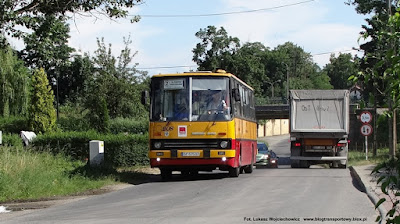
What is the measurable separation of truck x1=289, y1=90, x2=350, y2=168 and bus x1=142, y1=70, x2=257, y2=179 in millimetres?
10293

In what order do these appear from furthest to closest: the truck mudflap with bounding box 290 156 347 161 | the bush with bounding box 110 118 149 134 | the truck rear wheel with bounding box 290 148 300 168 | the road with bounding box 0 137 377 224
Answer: the bush with bounding box 110 118 149 134, the truck rear wheel with bounding box 290 148 300 168, the truck mudflap with bounding box 290 156 347 161, the road with bounding box 0 137 377 224

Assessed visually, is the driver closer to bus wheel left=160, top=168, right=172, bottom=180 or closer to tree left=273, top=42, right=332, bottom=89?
bus wheel left=160, top=168, right=172, bottom=180

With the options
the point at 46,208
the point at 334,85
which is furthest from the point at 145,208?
the point at 334,85

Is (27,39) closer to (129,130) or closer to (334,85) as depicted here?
(129,130)

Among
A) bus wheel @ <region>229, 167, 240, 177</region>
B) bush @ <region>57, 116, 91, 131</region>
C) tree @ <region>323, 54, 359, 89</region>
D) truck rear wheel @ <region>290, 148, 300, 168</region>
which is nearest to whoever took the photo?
bus wheel @ <region>229, 167, 240, 177</region>

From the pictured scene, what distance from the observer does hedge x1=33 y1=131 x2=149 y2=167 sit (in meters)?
26.1

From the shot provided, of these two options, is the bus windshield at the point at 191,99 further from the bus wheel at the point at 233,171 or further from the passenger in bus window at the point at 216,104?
the bus wheel at the point at 233,171

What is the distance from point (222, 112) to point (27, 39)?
20.2 feet

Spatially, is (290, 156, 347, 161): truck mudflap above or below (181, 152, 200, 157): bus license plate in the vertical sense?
below

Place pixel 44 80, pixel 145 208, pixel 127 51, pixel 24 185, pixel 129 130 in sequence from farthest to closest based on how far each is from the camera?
pixel 127 51 < pixel 129 130 < pixel 44 80 < pixel 24 185 < pixel 145 208

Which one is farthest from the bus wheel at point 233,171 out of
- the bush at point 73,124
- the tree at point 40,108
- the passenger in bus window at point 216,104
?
the bush at point 73,124

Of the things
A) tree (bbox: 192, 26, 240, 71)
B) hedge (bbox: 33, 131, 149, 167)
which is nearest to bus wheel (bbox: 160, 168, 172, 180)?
hedge (bbox: 33, 131, 149, 167)

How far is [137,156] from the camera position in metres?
26.5

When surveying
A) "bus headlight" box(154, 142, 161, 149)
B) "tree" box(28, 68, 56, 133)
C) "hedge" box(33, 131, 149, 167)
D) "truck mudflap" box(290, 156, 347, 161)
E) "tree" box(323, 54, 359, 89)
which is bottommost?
"truck mudflap" box(290, 156, 347, 161)
